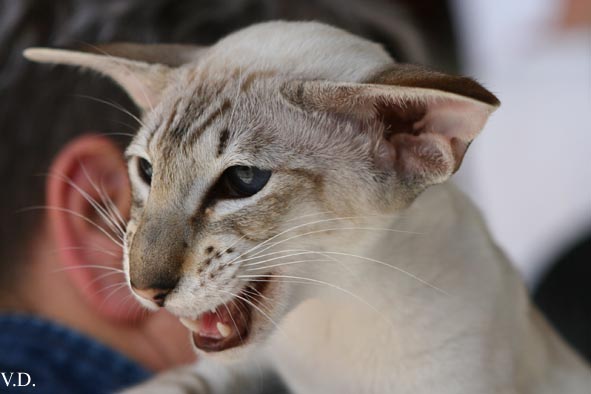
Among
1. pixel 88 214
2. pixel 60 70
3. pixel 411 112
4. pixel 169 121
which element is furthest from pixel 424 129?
pixel 60 70

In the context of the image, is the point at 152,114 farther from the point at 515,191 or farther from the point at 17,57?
the point at 515,191

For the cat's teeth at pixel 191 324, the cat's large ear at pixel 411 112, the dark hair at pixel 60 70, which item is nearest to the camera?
the cat's large ear at pixel 411 112

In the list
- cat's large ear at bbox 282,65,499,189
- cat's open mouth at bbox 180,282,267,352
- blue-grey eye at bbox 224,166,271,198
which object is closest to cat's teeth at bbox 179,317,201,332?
cat's open mouth at bbox 180,282,267,352

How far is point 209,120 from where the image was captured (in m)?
0.73

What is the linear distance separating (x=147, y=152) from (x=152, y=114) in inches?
2.3

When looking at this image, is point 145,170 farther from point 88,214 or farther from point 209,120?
point 88,214

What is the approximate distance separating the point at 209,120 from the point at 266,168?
82 millimetres

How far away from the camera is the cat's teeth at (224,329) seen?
28.2 inches

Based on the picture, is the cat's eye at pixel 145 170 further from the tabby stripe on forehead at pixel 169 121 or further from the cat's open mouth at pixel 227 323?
the cat's open mouth at pixel 227 323

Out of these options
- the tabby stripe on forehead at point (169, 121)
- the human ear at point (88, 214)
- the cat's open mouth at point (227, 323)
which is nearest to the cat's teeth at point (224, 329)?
the cat's open mouth at point (227, 323)

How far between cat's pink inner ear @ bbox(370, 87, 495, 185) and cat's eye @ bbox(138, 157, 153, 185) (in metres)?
0.25

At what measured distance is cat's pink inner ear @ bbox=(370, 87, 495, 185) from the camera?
618 mm

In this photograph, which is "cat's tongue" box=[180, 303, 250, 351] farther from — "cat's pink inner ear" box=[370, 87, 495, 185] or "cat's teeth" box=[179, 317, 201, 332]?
"cat's pink inner ear" box=[370, 87, 495, 185]

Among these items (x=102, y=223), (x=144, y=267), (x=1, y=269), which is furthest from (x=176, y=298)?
(x=1, y=269)
